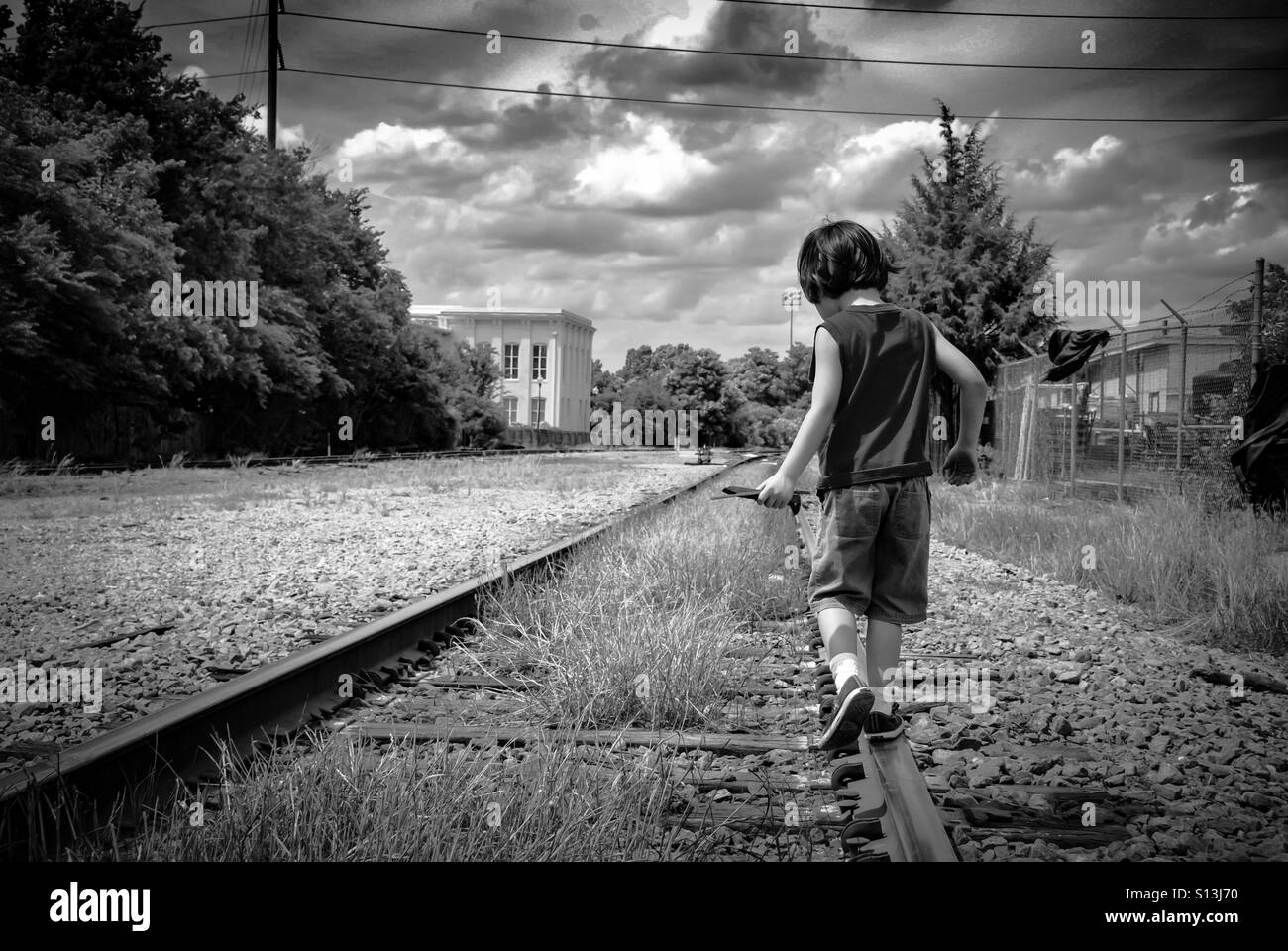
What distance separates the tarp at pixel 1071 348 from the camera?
36.6ft

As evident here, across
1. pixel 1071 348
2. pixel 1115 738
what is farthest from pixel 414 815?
pixel 1071 348

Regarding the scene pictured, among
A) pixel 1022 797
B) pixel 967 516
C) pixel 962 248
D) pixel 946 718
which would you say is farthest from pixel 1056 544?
pixel 962 248

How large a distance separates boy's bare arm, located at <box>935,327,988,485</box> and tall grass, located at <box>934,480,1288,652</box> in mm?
2669

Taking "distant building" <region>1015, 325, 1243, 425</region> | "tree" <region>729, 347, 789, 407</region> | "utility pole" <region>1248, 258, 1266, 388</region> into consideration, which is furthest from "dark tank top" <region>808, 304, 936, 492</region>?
"tree" <region>729, 347, 789, 407</region>

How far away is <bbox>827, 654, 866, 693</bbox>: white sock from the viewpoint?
2760 millimetres

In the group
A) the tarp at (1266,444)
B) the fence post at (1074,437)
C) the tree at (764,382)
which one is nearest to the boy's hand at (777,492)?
the tarp at (1266,444)

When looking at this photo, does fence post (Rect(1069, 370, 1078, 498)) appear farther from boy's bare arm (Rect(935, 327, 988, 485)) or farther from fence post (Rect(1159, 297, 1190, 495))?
boy's bare arm (Rect(935, 327, 988, 485))

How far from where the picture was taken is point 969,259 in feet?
Result: 62.7

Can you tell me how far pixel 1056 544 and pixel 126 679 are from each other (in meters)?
6.30

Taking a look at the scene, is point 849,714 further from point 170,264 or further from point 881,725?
point 170,264

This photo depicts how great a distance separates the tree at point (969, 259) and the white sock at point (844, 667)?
1650cm

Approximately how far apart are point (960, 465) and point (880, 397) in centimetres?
33

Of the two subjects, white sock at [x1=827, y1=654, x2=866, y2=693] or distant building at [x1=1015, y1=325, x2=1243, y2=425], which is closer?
white sock at [x1=827, y1=654, x2=866, y2=693]
